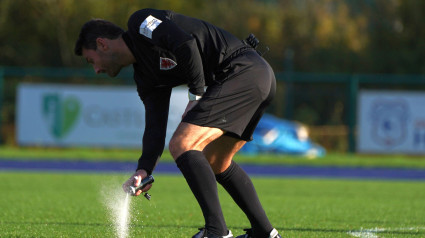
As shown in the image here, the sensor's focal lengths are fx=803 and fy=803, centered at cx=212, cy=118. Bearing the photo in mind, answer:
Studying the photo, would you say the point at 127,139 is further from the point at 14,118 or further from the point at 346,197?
the point at 346,197

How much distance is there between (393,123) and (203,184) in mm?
Answer: 16525

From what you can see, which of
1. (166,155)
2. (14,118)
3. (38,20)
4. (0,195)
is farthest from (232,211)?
(38,20)

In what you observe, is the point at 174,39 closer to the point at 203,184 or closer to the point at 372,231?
the point at 203,184

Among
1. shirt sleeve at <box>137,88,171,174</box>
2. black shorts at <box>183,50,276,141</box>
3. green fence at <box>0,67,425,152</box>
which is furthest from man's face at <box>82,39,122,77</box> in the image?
green fence at <box>0,67,425,152</box>

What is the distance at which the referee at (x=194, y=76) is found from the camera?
17.0 ft

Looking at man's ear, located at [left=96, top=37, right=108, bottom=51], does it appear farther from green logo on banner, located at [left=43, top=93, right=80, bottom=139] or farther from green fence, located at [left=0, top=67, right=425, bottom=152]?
green fence, located at [left=0, top=67, right=425, bottom=152]

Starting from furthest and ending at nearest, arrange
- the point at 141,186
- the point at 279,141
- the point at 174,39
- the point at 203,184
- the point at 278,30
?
1. the point at 278,30
2. the point at 279,141
3. the point at 141,186
4. the point at 203,184
5. the point at 174,39

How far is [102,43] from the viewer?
5336 millimetres

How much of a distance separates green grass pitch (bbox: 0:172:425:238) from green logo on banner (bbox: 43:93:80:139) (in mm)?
7079

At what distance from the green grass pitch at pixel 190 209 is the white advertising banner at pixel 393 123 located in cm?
625

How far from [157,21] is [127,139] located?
1668cm

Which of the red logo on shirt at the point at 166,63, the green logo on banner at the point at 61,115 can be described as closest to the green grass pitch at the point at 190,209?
the red logo on shirt at the point at 166,63

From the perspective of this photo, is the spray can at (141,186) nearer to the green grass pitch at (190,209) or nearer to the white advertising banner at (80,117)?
the green grass pitch at (190,209)

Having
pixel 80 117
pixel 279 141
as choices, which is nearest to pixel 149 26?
pixel 80 117
